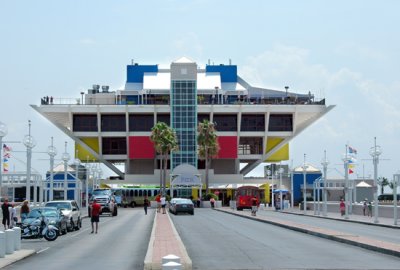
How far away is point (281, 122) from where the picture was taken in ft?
384

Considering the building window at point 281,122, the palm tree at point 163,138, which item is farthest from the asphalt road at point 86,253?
the building window at point 281,122

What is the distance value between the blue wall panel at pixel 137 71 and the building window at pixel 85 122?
1784 centimetres

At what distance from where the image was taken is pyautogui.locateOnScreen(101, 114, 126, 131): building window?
11475 cm

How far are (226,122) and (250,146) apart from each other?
6.62 meters

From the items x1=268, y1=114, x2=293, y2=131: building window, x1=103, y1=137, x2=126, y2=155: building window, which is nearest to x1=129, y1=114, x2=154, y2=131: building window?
x1=103, y1=137, x2=126, y2=155: building window

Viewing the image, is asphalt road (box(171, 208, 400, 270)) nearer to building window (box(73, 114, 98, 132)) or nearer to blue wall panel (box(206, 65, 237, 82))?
building window (box(73, 114, 98, 132))

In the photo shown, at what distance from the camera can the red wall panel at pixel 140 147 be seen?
11375cm

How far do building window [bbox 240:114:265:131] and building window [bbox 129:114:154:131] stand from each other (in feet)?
49.4

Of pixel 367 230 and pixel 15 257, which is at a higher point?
pixel 15 257

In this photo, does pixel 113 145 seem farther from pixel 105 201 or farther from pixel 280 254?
pixel 280 254

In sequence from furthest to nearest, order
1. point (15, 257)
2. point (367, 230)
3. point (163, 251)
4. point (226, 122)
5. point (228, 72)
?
point (228, 72) < point (226, 122) < point (367, 230) < point (15, 257) < point (163, 251)

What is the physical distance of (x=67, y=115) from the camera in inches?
4520

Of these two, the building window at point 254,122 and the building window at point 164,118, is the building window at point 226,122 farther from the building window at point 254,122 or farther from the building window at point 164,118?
the building window at point 164,118

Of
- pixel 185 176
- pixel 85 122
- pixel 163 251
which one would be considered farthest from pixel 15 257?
pixel 85 122
